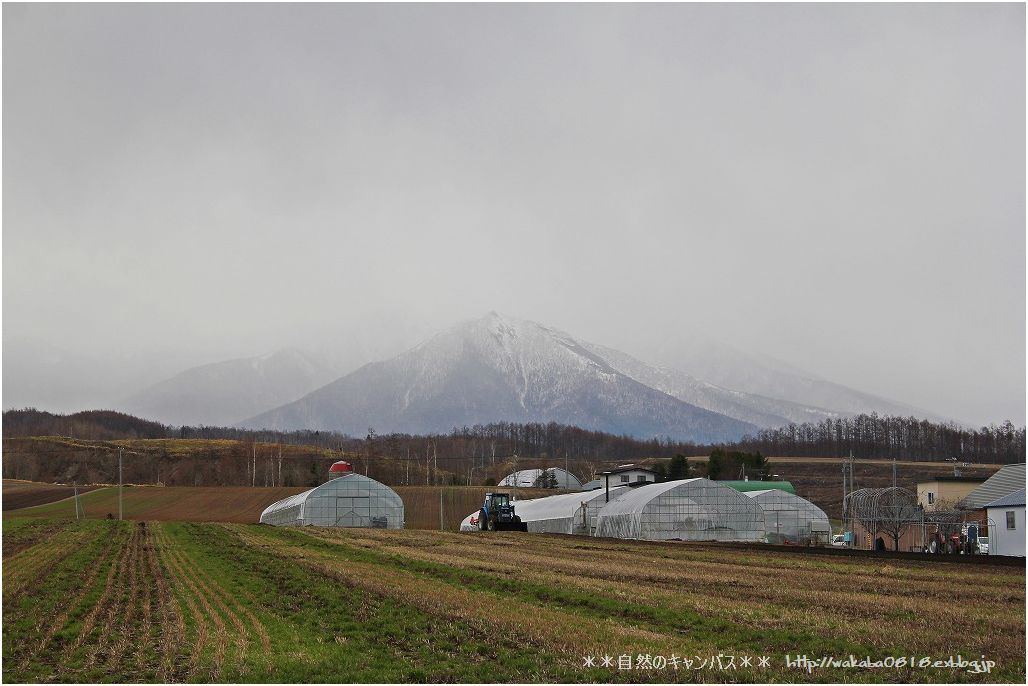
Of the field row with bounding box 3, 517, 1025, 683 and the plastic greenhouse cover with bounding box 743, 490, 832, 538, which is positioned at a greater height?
the field row with bounding box 3, 517, 1025, 683

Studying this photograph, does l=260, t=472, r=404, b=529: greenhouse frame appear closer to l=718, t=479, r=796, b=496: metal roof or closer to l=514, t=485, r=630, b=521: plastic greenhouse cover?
l=514, t=485, r=630, b=521: plastic greenhouse cover

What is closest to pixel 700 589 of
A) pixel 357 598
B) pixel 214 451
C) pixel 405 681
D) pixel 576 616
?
pixel 576 616

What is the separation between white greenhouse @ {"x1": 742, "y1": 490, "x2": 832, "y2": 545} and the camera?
7638cm

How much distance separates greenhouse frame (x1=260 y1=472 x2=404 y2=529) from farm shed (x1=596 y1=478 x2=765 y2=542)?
25.9 metres

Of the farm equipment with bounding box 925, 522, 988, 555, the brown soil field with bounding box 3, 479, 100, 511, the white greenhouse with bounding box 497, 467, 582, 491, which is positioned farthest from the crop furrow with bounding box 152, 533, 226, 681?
the white greenhouse with bounding box 497, 467, 582, 491

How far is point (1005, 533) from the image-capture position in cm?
5556

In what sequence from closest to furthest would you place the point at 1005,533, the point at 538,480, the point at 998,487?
the point at 1005,533
the point at 998,487
the point at 538,480

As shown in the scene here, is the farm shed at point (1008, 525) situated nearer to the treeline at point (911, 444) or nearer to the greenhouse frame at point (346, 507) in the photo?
the greenhouse frame at point (346, 507)

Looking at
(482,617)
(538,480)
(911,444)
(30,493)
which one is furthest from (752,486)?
(911,444)

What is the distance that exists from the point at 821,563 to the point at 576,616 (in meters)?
18.3

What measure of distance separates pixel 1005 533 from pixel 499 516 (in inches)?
1312

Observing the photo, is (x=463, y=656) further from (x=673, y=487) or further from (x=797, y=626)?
(x=673, y=487)

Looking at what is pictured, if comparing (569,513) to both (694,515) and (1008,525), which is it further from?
(1008,525)

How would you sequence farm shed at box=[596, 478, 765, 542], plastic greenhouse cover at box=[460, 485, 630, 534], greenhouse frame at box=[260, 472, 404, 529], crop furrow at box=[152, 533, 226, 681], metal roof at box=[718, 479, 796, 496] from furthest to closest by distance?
metal roof at box=[718, 479, 796, 496]
greenhouse frame at box=[260, 472, 404, 529]
plastic greenhouse cover at box=[460, 485, 630, 534]
farm shed at box=[596, 478, 765, 542]
crop furrow at box=[152, 533, 226, 681]
